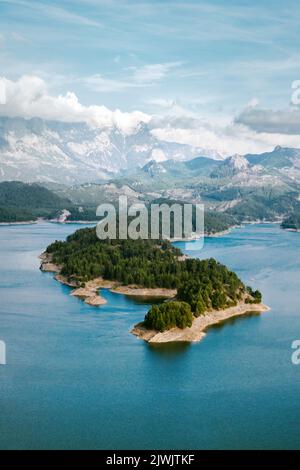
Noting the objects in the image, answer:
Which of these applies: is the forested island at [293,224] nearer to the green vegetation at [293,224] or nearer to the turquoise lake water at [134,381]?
the green vegetation at [293,224]

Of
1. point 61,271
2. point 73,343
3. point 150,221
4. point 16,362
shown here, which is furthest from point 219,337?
point 150,221

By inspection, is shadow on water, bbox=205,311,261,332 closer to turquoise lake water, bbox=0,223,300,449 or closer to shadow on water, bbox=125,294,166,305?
turquoise lake water, bbox=0,223,300,449

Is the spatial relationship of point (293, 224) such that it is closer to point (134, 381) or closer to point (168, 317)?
point (168, 317)

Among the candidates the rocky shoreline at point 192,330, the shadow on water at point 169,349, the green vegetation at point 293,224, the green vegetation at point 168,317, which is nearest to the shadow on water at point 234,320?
the rocky shoreline at point 192,330

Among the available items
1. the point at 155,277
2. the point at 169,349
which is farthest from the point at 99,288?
the point at 169,349

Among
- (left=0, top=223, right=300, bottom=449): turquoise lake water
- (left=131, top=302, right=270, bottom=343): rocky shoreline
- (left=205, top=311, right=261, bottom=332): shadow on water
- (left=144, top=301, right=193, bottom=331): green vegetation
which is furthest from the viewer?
(left=205, top=311, right=261, bottom=332): shadow on water

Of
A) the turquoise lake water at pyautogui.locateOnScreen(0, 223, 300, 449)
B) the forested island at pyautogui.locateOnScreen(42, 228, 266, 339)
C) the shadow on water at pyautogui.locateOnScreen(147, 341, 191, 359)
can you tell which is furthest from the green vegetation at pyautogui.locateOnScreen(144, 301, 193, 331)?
the turquoise lake water at pyautogui.locateOnScreen(0, 223, 300, 449)

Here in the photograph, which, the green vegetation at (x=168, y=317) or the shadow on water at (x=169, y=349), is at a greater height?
the green vegetation at (x=168, y=317)
